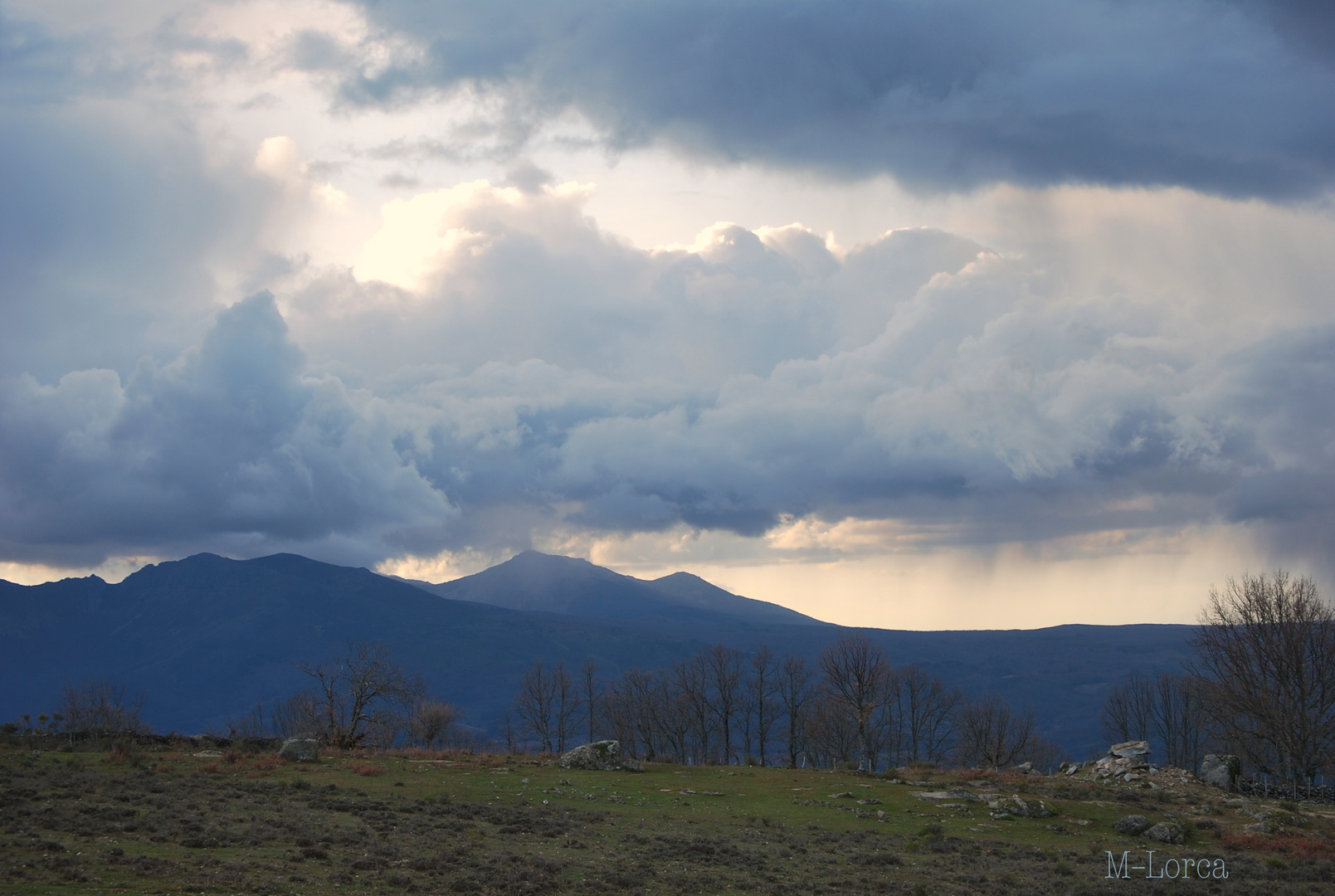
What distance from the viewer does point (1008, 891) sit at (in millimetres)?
29156

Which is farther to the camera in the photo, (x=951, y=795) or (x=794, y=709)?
(x=794, y=709)

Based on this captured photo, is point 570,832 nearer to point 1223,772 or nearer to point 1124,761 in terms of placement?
point 1124,761

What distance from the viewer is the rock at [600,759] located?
197 ft

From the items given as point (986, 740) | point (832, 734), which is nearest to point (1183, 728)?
point (986, 740)

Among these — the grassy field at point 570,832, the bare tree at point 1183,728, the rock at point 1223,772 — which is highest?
the grassy field at point 570,832

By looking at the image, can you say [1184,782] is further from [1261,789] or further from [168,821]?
[168,821]

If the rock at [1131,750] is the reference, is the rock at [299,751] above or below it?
above

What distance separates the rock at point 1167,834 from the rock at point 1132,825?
0.40m

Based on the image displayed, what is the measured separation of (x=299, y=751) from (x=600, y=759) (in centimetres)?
2016

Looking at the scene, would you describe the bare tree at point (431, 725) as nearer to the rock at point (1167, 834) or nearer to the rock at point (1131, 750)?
the rock at point (1131, 750)

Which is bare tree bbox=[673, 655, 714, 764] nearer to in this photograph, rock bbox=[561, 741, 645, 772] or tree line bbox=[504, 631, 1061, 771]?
tree line bbox=[504, 631, 1061, 771]

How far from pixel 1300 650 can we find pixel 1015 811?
1651 inches

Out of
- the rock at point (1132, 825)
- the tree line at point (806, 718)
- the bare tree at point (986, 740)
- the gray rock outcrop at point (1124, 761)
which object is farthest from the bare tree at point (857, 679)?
the rock at point (1132, 825)

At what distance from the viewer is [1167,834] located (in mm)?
41406
